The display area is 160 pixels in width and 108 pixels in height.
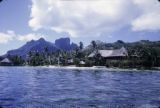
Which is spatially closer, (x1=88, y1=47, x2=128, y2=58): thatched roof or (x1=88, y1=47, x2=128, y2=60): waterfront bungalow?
(x1=88, y1=47, x2=128, y2=58): thatched roof

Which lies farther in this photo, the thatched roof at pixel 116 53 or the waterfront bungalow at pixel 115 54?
the waterfront bungalow at pixel 115 54

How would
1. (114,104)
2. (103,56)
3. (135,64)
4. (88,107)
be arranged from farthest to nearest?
(103,56), (135,64), (114,104), (88,107)

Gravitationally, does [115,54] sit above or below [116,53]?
below

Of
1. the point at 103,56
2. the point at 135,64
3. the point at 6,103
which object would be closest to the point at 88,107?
the point at 6,103

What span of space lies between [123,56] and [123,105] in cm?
13884

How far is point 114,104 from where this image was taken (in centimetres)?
2872

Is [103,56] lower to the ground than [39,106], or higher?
higher

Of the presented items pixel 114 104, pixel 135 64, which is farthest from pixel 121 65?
pixel 114 104

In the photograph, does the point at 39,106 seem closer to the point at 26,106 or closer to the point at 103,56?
the point at 26,106

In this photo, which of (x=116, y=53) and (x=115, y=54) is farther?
(x=115, y=54)

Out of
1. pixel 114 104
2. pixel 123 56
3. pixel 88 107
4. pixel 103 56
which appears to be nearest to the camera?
pixel 88 107

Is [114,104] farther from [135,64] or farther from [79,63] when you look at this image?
[79,63]

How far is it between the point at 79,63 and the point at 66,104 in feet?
481

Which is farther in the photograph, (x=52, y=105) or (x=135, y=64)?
(x=135, y=64)
